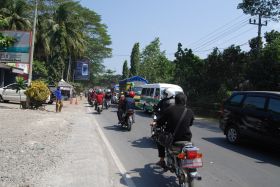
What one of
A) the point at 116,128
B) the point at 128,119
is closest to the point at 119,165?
the point at 128,119

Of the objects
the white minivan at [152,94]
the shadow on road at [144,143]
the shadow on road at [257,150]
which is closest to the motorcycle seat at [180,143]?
the shadow on road at [257,150]

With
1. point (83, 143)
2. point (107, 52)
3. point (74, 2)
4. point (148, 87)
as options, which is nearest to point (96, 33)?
point (107, 52)

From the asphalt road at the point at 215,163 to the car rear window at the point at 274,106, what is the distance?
1281 mm

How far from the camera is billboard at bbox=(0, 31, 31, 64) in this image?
3139 cm

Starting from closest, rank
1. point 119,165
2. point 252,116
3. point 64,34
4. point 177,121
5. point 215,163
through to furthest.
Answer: point 177,121
point 119,165
point 215,163
point 252,116
point 64,34

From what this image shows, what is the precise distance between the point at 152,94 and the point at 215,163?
52.4ft

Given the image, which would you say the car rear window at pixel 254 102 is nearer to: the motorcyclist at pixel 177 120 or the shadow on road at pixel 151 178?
the shadow on road at pixel 151 178

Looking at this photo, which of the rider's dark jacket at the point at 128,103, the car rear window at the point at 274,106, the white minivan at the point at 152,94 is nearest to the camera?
the car rear window at the point at 274,106

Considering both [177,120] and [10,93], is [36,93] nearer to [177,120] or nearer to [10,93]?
[10,93]

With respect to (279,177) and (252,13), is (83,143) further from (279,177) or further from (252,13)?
(252,13)

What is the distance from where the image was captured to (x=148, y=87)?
1072 inches

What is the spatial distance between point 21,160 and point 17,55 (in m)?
24.9

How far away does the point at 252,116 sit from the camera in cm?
1219

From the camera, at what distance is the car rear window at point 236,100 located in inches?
524
